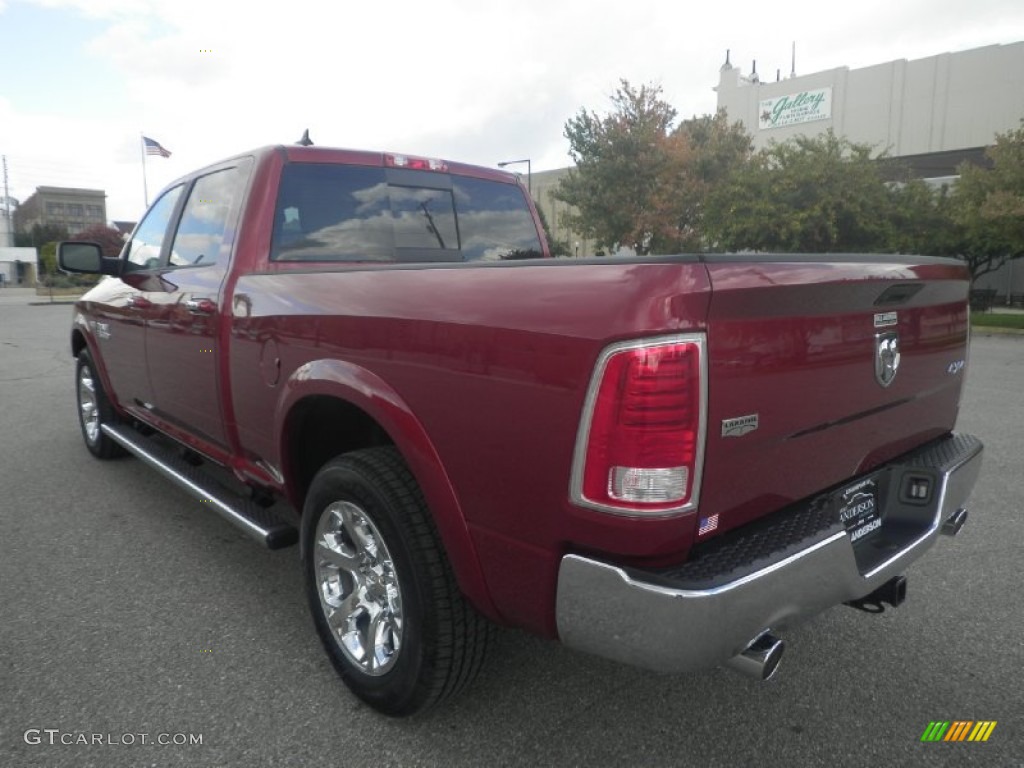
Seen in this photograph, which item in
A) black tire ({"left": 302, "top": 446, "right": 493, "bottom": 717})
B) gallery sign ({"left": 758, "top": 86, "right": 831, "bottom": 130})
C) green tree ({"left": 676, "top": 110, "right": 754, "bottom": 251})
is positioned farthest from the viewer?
gallery sign ({"left": 758, "top": 86, "right": 831, "bottom": 130})

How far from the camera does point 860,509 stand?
7.75 feet

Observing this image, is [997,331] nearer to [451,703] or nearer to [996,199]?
[996,199]

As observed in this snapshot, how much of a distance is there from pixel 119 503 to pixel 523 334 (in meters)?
3.75

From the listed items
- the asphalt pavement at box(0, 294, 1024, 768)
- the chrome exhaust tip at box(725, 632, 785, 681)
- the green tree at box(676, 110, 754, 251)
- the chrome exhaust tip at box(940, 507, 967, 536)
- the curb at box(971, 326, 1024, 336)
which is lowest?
the asphalt pavement at box(0, 294, 1024, 768)

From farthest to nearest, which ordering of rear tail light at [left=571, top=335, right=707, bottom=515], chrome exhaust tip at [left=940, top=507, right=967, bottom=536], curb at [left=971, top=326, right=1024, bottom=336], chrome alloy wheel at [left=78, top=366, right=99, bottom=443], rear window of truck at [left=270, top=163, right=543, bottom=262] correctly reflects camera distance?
curb at [left=971, top=326, right=1024, bottom=336] < chrome alloy wheel at [left=78, top=366, right=99, bottom=443] < rear window of truck at [left=270, top=163, right=543, bottom=262] < chrome exhaust tip at [left=940, top=507, right=967, bottom=536] < rear tail light at [left=571, top=335, right=707, bottom=515]

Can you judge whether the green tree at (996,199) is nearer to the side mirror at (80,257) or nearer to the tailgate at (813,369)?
the tailgate at (813,369)

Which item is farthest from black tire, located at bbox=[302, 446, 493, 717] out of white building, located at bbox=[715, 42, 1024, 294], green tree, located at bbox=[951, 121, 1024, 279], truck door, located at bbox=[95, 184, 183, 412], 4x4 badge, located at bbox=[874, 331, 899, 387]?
white building, located at bbox=[715, 42, 1024, 294]

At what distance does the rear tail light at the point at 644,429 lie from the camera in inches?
64.5

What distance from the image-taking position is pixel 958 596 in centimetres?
319

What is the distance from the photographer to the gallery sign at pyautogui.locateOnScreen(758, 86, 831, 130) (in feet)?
117

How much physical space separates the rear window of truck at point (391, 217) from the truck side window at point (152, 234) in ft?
3.85

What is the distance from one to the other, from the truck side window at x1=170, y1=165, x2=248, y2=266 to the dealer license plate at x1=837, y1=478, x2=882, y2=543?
2658mm

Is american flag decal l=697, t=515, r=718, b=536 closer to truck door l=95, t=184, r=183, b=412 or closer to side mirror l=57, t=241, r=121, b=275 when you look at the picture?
truck door l=95, t=184, r=183, b=412

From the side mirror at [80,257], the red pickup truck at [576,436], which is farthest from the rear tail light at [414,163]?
the side mirror at [80,257]
